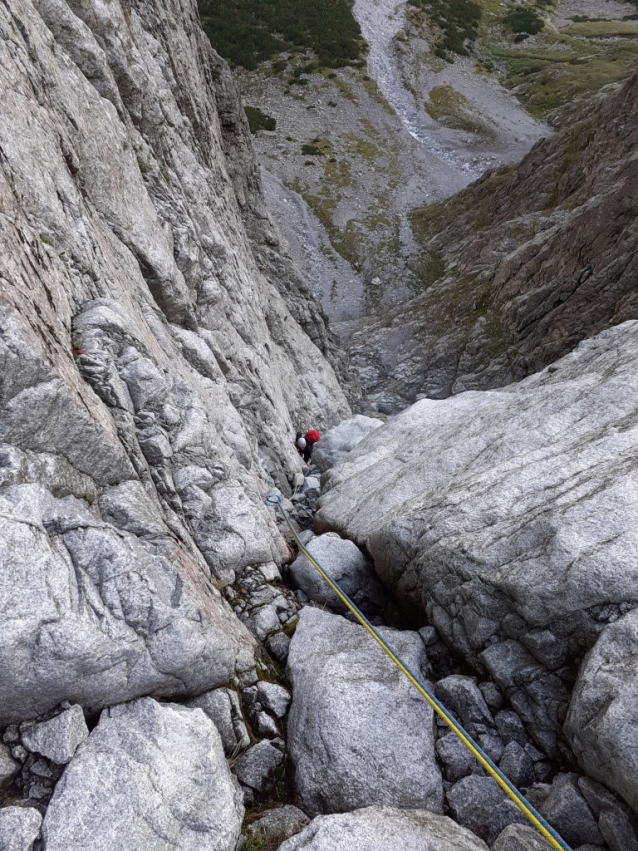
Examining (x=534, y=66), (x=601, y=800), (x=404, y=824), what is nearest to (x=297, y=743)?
(x=404, y=824)

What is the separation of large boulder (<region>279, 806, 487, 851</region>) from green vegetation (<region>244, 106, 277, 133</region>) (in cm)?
8366

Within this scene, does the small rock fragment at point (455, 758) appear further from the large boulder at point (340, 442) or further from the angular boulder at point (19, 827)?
the large boulder at point (340, 442)

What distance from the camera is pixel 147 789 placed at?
17.3ft

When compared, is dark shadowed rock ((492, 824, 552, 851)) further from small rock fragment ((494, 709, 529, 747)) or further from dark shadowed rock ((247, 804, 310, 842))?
dark shadowed rock ((247, 804, 310, 842))

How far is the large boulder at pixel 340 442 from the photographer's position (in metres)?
21.4

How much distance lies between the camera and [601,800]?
5.50 metres

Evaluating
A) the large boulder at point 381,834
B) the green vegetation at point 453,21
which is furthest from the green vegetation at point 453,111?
the large boulder at point 381,834

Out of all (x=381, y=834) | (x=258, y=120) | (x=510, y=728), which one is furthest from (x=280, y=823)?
(x=258, y=120)

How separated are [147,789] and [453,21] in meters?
147

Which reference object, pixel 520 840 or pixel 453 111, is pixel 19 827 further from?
pixel 453 111

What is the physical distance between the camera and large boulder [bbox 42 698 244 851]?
15.9 ft

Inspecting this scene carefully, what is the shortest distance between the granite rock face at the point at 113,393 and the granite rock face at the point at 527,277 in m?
22.9

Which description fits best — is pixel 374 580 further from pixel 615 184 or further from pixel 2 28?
pixel 615 184

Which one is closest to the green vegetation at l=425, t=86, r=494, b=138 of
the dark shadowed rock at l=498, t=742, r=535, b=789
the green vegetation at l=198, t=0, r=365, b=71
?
the green vegetation at l=198, t=0, r=365, b=71
